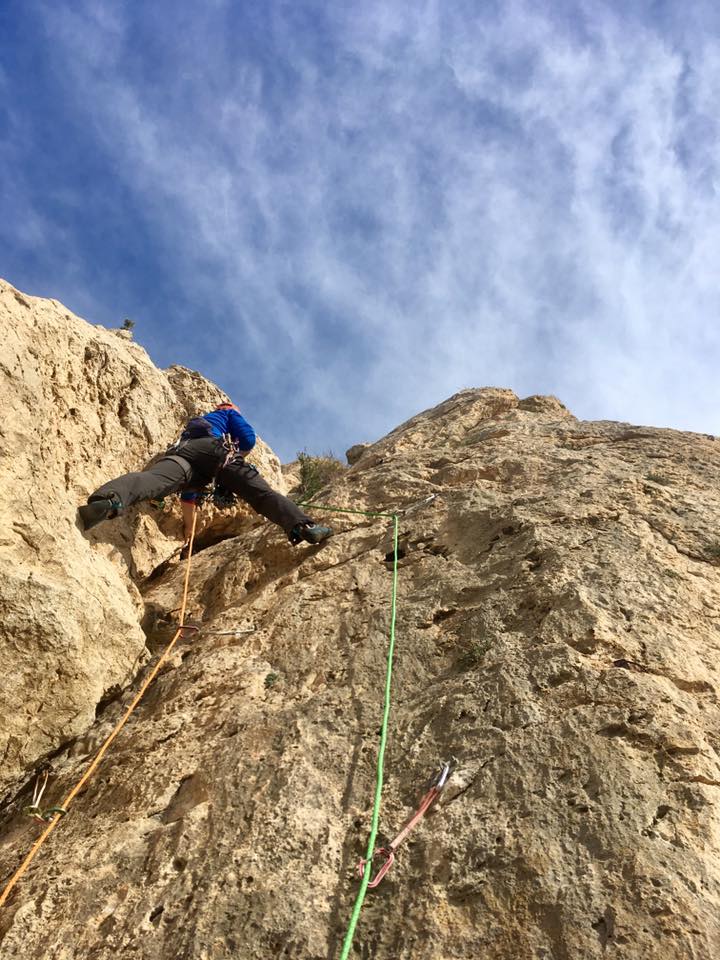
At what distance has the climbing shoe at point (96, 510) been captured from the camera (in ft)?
17.8

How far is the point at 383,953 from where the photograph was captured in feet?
9.41

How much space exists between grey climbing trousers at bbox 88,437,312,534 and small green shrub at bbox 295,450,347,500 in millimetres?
2931

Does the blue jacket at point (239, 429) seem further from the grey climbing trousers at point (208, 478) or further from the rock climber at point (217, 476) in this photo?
the grey climbing trousers at point (208, 478)

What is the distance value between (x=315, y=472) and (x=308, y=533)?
5.49m

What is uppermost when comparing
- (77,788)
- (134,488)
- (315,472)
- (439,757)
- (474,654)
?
(315,472)

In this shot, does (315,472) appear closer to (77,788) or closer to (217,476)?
(217,476)

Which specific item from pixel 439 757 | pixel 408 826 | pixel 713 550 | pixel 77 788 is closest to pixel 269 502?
pixel 77 788

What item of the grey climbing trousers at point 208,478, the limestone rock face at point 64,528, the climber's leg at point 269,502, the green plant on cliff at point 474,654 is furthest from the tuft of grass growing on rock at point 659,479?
the limestone rock face at point 64,528

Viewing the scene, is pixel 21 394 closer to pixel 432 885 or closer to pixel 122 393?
pixel 122 393

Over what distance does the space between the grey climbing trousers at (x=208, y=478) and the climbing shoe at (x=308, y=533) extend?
2.0 inches

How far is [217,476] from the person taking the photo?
7.09 metres

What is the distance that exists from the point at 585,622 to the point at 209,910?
274 centimetres

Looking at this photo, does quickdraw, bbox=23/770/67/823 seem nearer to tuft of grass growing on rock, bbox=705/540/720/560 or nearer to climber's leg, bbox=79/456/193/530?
climber's leg, bbox=79/456/193/530

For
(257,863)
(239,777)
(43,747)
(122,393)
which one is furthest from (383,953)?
(122,393)
